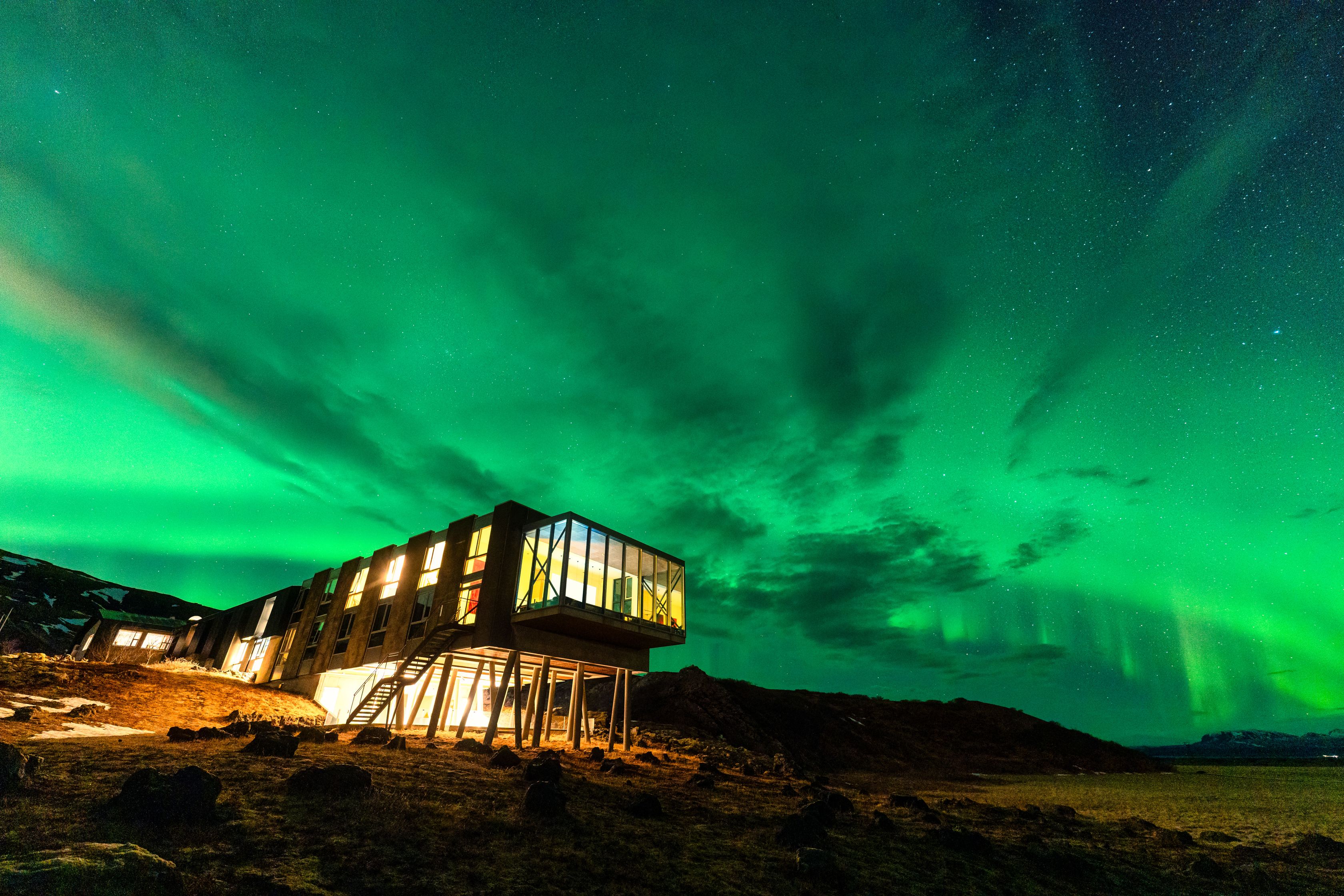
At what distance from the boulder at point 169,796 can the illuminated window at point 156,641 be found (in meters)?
72.2

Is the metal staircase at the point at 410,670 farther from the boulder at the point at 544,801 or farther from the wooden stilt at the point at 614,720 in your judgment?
the boulder at the point at 544,801

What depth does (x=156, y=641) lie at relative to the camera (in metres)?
63.7

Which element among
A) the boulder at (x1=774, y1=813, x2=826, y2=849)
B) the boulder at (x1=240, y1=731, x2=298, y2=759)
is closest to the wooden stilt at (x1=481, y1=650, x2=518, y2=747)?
the boulder at (x1=240, y1=731, x2=298, y2=759)

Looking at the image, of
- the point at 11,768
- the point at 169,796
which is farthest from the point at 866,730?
the point at 11,768

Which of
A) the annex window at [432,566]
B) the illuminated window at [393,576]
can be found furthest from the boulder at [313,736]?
the illuminated window at [393,576]

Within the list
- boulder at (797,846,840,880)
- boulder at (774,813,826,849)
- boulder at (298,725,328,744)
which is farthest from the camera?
boulder at (298,725,328,744)

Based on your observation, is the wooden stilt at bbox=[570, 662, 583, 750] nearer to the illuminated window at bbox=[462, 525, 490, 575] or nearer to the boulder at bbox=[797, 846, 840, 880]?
the illuminated window at bbox=[462, 525, 490, 575]

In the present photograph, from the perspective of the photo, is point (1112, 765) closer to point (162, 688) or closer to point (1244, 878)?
point (1244, 878)

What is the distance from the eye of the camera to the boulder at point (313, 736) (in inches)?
741

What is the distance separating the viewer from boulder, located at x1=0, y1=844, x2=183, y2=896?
5.65 metres

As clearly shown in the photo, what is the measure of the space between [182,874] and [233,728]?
1653cm

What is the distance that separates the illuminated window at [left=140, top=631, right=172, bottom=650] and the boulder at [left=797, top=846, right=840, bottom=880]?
77258 millimetres

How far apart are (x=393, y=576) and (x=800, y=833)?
28.0m

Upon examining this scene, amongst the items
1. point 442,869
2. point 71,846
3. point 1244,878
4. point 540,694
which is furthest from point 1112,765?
point 71,846
